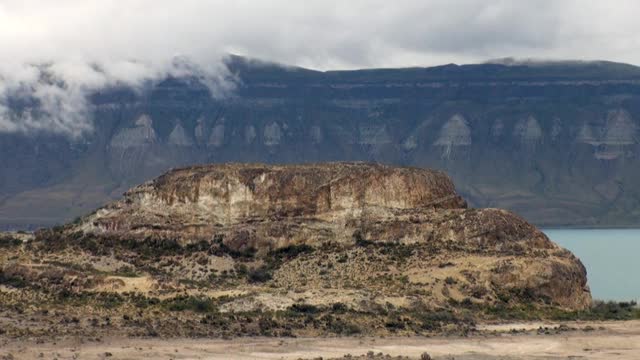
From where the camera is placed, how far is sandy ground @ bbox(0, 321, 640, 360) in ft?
225

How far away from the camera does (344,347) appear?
72875 mm

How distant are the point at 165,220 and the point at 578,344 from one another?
34052mm

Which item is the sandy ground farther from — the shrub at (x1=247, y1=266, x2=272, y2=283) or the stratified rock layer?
the shrub at (x1=247, y1=266, x2=272, y2=283)

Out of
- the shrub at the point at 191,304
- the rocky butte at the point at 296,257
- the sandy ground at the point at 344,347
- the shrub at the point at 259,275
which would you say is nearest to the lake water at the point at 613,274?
the rocky butte at the point at 296,257

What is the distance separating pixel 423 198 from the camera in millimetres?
97625

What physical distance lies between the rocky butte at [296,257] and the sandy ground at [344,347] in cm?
401

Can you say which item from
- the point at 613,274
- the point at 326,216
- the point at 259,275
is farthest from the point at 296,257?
the point at 613,274

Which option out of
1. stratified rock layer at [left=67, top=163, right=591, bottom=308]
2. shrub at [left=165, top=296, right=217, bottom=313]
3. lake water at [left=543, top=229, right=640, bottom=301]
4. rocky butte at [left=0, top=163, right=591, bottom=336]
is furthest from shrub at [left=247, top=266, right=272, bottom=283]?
lake water at [left=543, top=229, right=640, bottom=301]

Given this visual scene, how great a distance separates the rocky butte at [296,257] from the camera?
8275 cm

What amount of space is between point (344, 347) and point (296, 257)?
21.2 m

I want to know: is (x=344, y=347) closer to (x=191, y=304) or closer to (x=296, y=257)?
(x=191, y=304)

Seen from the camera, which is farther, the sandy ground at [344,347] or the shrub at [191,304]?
the shrub at [191,304]

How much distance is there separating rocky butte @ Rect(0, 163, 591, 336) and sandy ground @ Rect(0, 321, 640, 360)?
4013 millimetres

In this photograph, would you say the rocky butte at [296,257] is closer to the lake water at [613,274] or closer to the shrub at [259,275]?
the shrub at [259,275]
